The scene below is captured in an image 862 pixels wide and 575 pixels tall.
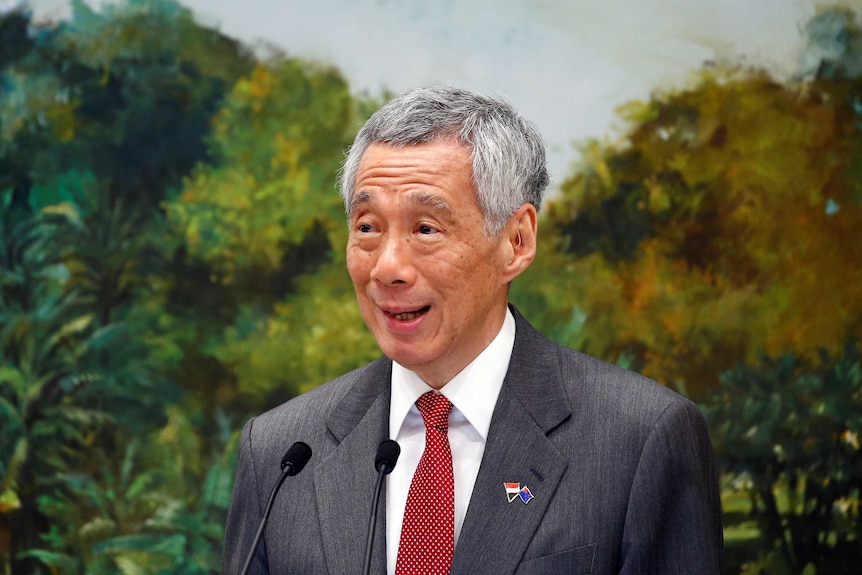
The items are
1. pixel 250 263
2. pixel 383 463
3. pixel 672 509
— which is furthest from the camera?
pixel 250 263

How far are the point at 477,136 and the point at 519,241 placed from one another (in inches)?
9.7

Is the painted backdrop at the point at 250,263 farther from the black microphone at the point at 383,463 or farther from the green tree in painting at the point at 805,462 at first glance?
the black microphone at the point at 383,463

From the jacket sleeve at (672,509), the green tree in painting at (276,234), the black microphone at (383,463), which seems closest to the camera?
the black microphone at (383,463)

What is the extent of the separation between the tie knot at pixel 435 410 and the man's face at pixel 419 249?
102 mm

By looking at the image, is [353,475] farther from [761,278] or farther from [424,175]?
[761,278]

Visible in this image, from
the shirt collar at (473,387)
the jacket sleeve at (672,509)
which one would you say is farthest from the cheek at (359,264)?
the jacket sleeve at (672,509)

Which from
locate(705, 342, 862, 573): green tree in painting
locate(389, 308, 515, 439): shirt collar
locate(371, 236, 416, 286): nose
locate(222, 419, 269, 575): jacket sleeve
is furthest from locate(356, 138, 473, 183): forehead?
locate(705, 342, 862, 573): green tree in painting

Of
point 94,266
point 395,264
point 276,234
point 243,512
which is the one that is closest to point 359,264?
point 395,264

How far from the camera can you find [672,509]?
173cm

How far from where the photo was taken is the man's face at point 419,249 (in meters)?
1.77

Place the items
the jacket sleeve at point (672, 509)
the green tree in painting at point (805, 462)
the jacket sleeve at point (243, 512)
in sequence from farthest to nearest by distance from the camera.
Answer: the green tree in painting at point (805, 462) → the jacket sleeve at point (243, 512) → the jacket sleeve at point (672, 509)

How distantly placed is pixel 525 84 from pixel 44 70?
6.01 feet

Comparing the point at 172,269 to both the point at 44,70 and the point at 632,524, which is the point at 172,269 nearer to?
the point at 44,70

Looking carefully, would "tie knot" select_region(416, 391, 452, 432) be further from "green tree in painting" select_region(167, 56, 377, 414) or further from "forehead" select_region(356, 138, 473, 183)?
"green tree in painting" select_region(167, 56, 377, 414)
